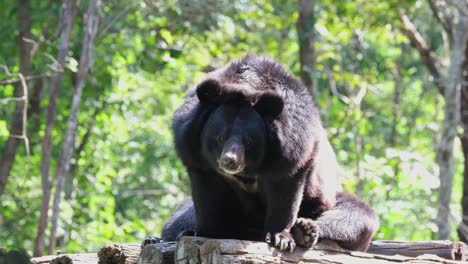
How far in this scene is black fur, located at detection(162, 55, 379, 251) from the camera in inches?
184

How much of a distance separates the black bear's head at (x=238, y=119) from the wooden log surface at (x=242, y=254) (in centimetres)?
54

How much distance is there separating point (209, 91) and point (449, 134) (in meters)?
5.10

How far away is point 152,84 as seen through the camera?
43.2 ft

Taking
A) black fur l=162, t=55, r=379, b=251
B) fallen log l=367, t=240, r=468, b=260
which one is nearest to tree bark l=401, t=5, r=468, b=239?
fallen log l=367, t=240, r=468, b=260

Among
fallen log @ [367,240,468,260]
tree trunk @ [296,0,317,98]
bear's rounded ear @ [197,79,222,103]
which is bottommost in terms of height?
fallen log @ [367,240,468,260]

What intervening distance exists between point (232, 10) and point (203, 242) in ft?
21.3

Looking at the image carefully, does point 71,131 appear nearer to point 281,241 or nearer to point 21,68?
point 21,68

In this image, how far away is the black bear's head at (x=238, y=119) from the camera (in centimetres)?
463

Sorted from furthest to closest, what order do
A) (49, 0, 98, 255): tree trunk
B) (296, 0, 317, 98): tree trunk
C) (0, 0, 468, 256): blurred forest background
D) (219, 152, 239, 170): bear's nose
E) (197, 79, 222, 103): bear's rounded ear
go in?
(296, 0, 317, 98): tree trunk, (0, 0, 468, 256): blurred forest background, (49, 0, 98, 255): tree trunk, (197, 79, 222, 103): bear's rounded ear, (219, 152, 239, 170): bear's nose

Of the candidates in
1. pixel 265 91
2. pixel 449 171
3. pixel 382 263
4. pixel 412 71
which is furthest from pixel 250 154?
pixel 412 71

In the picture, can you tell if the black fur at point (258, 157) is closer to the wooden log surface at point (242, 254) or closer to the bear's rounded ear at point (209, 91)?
the bear's rounded ear at point (209, 91)

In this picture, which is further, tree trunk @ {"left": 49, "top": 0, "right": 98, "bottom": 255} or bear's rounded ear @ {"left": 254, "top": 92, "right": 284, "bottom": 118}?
tree trunk @ {"left": 49, "top": 0, "right": 98, "bottom": 255}

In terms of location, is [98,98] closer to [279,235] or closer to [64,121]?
[64,121]

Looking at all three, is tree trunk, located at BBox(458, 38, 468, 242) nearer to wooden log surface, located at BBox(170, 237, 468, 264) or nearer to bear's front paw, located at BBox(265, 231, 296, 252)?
wooden log surface, located at BBox(170, 237, 468, 264)
